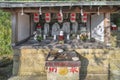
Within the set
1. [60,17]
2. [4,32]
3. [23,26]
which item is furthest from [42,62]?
[4,32]

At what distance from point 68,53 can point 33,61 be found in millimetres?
1516

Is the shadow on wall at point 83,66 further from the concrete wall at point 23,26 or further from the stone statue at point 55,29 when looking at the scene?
the stone statue at point 55,29

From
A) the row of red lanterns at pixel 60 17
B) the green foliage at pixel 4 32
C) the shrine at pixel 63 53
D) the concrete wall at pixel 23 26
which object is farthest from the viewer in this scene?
the green foliage at pixel 4 32

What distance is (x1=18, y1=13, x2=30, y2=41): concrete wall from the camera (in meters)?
11.6

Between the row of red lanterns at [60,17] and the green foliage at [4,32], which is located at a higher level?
the row of red lanterns at [60,17]

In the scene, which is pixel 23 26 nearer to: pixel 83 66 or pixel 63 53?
pixel 63 53

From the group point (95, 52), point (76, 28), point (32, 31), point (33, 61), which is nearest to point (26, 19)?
point (32, 31)

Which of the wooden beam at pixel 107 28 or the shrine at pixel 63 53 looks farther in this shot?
the wooden beam at pixel 107 28

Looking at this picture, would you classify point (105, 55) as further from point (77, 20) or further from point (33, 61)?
point (77, 20)

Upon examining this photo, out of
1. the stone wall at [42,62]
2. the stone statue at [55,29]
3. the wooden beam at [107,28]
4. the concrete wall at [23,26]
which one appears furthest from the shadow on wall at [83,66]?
the stone statue at [55,29]

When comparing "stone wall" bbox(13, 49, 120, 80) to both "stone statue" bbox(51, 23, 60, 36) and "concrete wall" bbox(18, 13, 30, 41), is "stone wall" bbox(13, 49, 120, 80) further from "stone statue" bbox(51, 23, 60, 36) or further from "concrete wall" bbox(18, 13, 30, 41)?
"stone statue" bbox(51, 23, 60, 36)

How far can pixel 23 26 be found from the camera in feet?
41.2

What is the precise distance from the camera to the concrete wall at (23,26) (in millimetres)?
11594

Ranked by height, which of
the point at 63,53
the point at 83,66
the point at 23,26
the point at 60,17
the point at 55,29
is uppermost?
the point at 60,17
